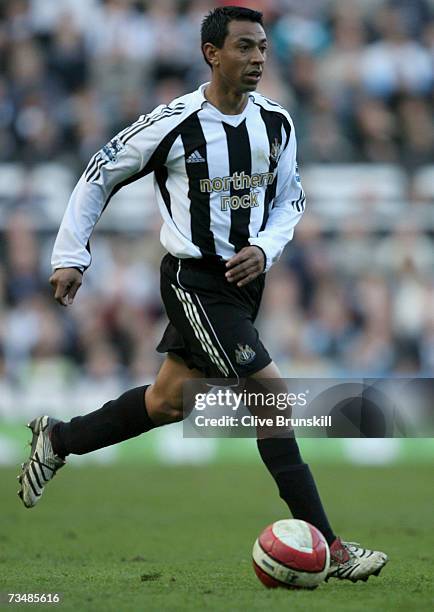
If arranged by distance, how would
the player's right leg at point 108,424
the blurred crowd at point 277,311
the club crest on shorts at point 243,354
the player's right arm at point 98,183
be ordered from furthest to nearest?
1. the blurred crowd at point 277,311
2. the player's right leg at point 108,424
3. the player's right arm at point 98,183
4. the club crest on shorts at point 243,354

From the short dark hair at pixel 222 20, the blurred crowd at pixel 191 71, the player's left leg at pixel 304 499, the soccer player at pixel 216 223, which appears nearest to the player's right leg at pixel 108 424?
the soccer player at pixel 216 223

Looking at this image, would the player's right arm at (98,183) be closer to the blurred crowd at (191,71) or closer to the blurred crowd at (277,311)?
the blurred crowd at (277,311)

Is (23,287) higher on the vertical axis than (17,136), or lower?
lower

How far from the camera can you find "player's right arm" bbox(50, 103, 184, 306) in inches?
218

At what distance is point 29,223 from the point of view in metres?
13.9

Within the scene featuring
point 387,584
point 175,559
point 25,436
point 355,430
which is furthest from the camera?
point 25,436

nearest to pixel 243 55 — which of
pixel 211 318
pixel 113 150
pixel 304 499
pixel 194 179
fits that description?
pixel 194 179

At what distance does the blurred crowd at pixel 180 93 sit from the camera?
12.9 meters

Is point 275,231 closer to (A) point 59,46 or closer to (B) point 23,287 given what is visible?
(B) point 23,287

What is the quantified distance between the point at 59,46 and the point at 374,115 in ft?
12.5

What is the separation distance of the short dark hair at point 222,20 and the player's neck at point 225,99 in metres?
0.19

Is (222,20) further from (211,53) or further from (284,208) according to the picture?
(284,208)

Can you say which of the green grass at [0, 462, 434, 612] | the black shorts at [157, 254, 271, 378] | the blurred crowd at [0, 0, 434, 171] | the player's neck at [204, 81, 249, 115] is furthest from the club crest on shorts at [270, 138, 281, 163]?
the blurred crowd at [0, 0, 434, 171]

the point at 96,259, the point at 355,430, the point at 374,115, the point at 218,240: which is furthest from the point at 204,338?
the point at 374,115
